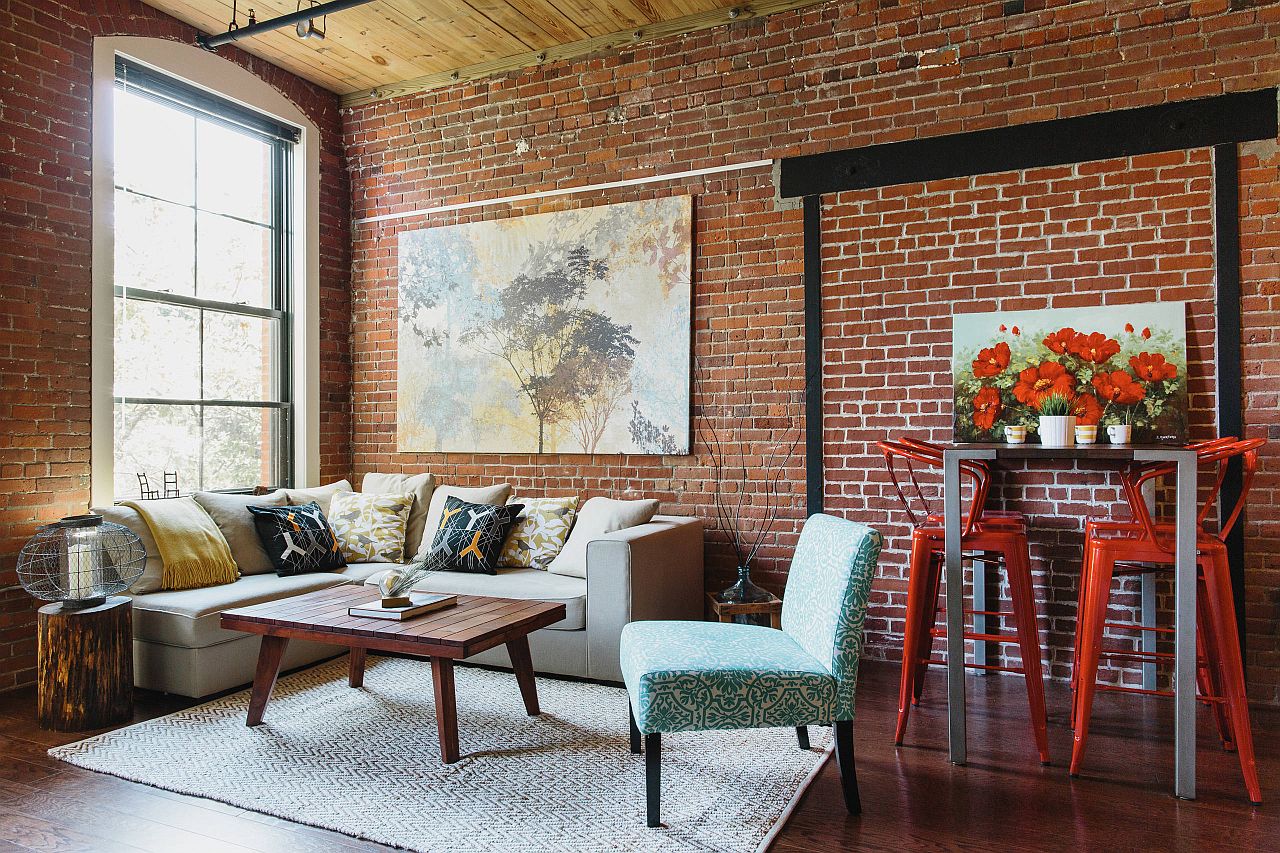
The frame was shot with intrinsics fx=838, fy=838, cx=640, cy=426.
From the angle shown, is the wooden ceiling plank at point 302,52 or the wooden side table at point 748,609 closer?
the wooden side table at point 748,609

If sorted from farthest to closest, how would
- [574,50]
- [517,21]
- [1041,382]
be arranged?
[574,50]
[517,21]
[1041,382]

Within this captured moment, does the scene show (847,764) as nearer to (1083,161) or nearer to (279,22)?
(1083,161)

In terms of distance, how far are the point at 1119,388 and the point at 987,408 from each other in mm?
556

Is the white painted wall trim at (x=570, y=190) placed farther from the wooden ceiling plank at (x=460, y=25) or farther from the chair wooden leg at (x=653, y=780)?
the chair wooden leg at (x=653, y=780)

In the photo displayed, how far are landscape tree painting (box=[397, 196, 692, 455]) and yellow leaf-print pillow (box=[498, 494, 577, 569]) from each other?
18.9 inches

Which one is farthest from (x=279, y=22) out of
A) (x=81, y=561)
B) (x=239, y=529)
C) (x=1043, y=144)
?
(x=1043, y=144)

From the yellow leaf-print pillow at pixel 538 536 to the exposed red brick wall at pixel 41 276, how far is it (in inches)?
83.2

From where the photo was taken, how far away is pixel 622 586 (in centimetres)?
378

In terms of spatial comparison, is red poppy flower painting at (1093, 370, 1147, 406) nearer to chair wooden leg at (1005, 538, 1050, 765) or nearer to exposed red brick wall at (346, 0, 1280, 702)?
exposed red brick wall at (346, 0, 1280, 702)

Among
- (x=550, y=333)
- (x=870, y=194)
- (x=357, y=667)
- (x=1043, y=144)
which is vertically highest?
(x=1043, y=144)

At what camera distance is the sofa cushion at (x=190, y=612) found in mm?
3623

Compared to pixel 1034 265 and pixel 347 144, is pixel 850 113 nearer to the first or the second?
pixel 1034 265

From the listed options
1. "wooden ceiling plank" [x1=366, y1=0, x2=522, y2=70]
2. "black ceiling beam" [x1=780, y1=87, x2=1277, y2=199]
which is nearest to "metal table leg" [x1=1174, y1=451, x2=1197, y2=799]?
"black ceiling beam" [x1=780, y1=87, x2=1277, y2=199]

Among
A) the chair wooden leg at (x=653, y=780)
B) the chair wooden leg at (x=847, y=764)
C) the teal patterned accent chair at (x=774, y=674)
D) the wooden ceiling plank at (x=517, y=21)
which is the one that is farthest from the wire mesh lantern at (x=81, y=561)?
the wooden ceiling plank at (x=517, y=21)
